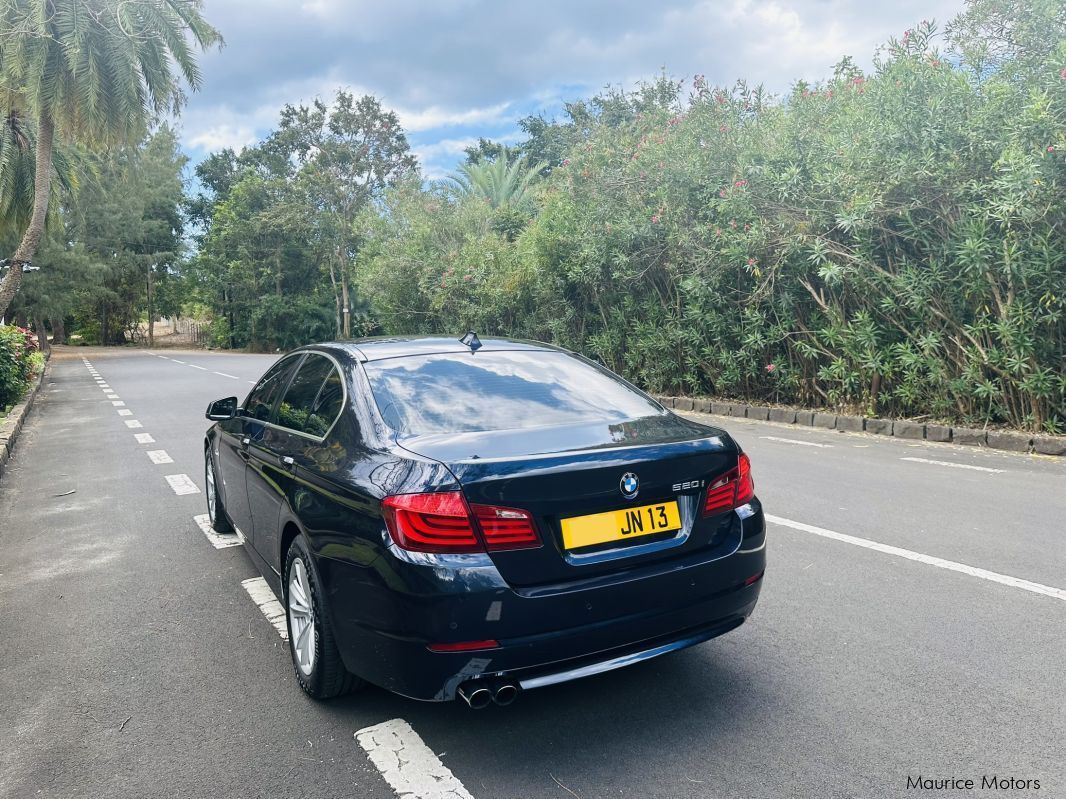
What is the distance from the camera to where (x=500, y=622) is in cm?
266

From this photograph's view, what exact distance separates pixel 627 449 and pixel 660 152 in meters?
11.9

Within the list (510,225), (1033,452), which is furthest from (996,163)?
(510,225)

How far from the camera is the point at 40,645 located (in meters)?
3.99

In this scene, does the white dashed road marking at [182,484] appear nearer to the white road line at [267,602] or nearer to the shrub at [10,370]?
the white road line at [267,602]

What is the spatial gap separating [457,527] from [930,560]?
11.5 feet

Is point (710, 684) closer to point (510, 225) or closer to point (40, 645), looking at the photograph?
point (40, 645)

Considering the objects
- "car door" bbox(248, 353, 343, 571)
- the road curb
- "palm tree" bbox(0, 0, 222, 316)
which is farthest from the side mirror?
"palm tree" bbox(0, 0, 222, 316)

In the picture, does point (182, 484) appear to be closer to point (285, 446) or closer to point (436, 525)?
point (285, 446)

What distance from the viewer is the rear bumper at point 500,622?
265 centimetres

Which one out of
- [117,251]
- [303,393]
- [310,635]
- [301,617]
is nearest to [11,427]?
[303,393]

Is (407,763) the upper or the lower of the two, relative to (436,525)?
lower

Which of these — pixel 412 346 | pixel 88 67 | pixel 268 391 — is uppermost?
pixel 88 67

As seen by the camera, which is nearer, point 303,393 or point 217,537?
point 303,393

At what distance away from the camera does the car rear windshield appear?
331 centimetres
